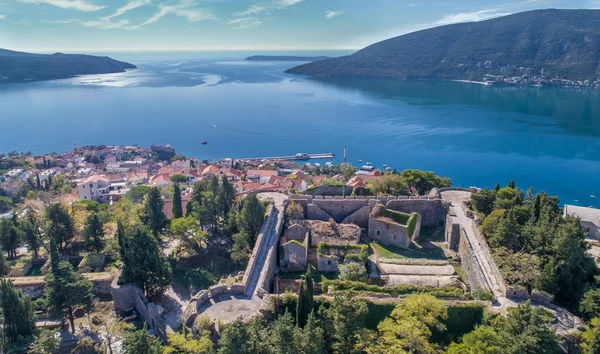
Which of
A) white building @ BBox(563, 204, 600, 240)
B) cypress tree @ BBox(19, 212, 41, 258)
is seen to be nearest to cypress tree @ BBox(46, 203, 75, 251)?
cypress tree @ BBox(19, 212, 41, 258)

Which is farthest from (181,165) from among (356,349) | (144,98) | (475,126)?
(144,98)

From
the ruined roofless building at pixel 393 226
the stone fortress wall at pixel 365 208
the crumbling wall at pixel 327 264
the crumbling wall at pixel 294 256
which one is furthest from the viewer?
the stone fortress wall at pixel 365 208

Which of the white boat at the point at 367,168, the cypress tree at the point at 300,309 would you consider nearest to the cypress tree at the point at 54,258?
the cypress tree at the point at 300,309

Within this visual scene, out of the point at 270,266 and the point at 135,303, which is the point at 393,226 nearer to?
the point at 270,266

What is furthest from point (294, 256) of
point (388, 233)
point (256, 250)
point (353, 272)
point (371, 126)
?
point (371, 126)

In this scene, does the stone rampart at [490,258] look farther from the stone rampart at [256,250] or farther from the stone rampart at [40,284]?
the stone rampart at [40,284]

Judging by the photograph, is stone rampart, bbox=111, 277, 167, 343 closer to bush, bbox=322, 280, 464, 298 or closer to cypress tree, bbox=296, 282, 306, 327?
cypress tree, bbox=296, 282, 306, 327
